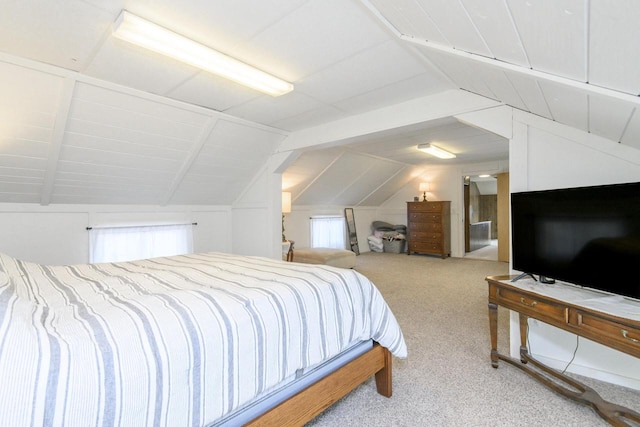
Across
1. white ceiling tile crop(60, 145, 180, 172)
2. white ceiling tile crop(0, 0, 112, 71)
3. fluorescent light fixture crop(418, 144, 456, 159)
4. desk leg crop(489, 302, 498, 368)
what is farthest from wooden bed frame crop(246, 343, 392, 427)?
fluorescent light fixture crop(418, 144, 456, 159)

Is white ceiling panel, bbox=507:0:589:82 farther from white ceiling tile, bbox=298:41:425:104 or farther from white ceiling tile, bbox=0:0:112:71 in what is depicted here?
white ceiling tile, bbox=0:0:112:71

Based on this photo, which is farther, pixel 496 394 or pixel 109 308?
pixel 496 394

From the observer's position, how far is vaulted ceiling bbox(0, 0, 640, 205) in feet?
3.88

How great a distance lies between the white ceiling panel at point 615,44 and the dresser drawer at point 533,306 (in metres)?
1.12

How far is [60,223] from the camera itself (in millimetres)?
3320

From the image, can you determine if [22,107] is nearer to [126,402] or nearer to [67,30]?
[67,30]

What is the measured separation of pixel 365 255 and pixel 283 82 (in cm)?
535

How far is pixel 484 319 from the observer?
295 centimetres

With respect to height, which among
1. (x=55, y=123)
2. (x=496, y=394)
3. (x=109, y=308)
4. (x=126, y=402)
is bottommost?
(x=496, y=394)

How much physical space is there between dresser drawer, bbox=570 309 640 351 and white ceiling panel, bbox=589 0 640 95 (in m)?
1.01

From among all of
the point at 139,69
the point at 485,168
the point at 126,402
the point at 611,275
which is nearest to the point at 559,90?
the point at 611,275

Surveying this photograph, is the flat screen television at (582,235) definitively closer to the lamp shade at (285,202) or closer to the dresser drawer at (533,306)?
the dresser drawer at (533,306)

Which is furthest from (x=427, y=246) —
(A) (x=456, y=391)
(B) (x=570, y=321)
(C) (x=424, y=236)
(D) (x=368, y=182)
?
(B) (x=570, y=321)

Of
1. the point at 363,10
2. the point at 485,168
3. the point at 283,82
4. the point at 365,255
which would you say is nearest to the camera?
the point at 363,10
